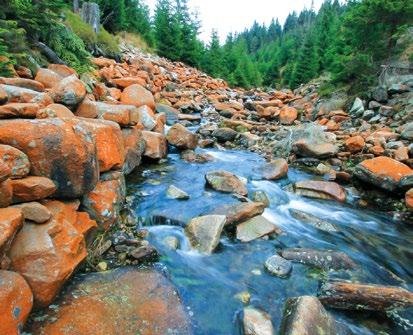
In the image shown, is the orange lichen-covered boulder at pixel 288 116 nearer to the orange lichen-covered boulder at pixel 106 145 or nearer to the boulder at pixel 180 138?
the boulder at pixel 180 138

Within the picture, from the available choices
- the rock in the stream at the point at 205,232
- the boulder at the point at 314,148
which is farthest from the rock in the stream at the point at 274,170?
the rock in the stream at the point at 205,232

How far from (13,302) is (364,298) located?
386cm

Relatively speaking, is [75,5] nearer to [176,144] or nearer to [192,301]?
[176,144]

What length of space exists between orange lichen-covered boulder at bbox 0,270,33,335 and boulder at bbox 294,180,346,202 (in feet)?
20.5

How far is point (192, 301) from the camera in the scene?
4098mm

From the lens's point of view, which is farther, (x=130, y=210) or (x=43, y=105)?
(x=130, y=210)

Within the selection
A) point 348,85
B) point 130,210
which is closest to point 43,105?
point 130,210

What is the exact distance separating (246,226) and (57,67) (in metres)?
7.37

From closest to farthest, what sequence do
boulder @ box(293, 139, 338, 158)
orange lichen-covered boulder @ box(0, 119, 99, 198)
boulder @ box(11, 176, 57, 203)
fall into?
boulder @ box(11, 176, 57, 203), orange lichen-covered boulder @ box(0, 119, 99, 198), boulder @ box(293, 139, 338, 158)

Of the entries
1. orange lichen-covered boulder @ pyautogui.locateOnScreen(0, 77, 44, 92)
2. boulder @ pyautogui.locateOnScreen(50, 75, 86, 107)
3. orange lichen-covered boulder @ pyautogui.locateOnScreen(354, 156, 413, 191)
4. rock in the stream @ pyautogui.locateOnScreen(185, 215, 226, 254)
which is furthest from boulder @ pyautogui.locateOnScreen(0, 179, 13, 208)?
orange lichen-covered boulder @ pyautogui.locateOnScreen(354, 156, 413, 191)

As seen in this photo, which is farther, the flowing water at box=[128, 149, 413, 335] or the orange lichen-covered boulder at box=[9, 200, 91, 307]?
the flowing water at box=[128, 149, 413, 335]

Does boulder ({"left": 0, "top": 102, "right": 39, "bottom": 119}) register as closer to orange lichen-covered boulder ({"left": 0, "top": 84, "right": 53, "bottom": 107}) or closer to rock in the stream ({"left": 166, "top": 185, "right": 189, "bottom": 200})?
orange lichen-covered boulder ({"left": 0, "top": 84, "right": 53, "bottom": 107})

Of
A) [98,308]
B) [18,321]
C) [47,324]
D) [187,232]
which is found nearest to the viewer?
[18,321]

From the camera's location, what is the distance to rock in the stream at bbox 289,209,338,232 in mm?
6394
